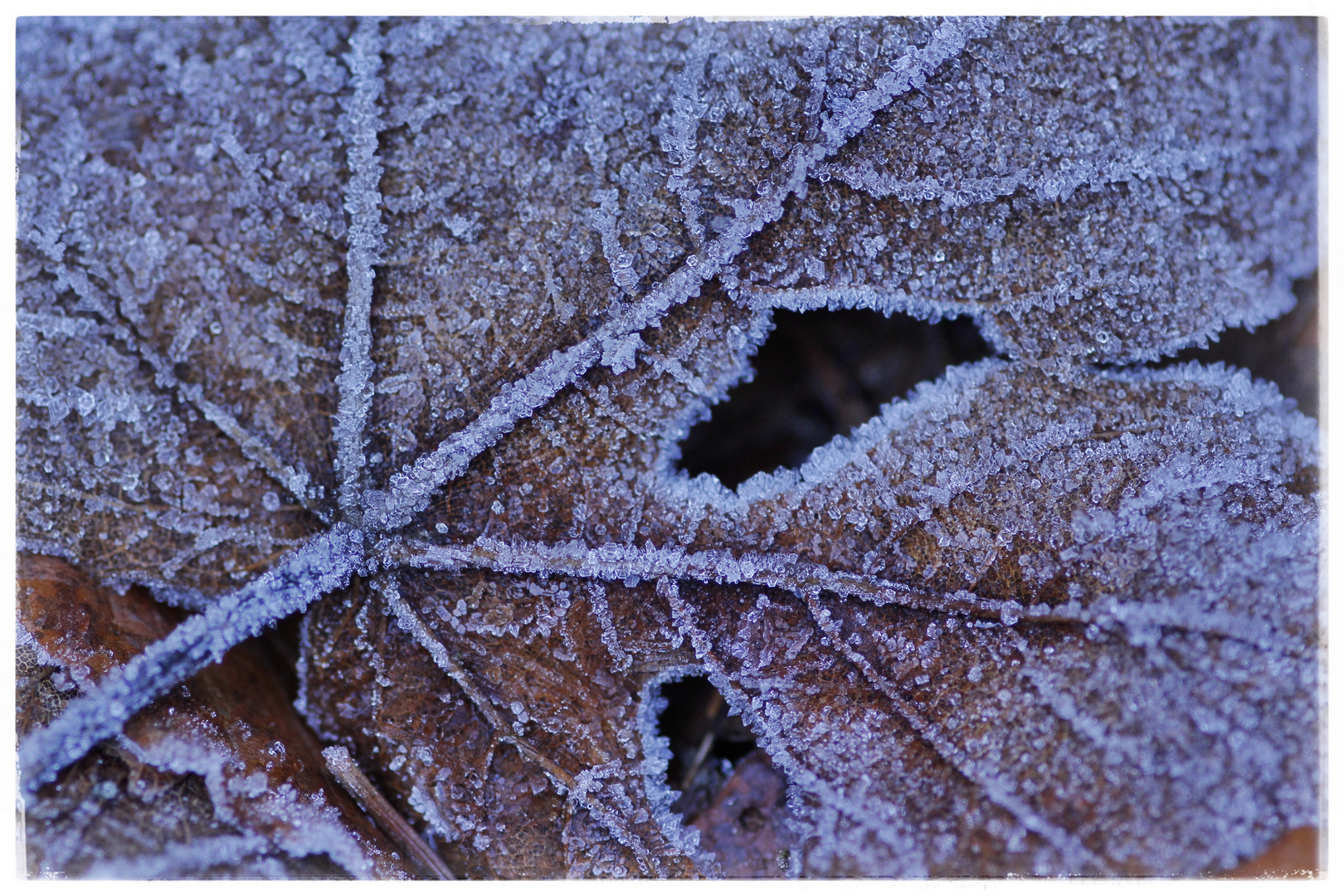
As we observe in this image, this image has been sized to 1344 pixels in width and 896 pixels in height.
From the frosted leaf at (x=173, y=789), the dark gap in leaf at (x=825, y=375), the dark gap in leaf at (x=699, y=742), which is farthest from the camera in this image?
the dark gap in leaf at (x=825, y=375)

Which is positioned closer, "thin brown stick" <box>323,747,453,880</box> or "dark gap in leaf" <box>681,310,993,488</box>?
"thin brown stick" <box>323,747,453,880</box>

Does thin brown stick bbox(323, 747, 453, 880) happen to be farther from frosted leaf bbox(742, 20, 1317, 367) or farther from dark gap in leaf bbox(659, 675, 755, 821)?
frosted leaf bbox(742, 20, 1317, 367)

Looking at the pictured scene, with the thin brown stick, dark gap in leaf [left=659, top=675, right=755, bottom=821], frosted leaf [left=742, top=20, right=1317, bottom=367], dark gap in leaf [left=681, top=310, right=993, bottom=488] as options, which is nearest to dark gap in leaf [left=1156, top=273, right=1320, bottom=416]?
frosted leaf [left=742, top=20, right=1317, bottom=367]

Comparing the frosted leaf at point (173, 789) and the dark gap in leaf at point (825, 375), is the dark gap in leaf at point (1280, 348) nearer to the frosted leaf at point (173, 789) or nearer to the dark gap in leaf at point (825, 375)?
the dark gap in leaf at point (825, 375)

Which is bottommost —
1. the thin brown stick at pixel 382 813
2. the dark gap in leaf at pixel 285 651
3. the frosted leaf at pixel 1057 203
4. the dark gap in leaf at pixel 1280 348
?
the thin brown stick at pixel 382 813

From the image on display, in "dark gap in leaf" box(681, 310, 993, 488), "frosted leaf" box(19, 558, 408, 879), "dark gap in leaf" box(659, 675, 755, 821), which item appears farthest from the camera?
"dark gap in leaf" box(681, 310, 993, 488)

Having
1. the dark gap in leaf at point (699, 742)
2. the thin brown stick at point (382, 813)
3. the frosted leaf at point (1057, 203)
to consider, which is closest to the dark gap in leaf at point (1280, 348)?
the frosted leaf at point (1057, 203)

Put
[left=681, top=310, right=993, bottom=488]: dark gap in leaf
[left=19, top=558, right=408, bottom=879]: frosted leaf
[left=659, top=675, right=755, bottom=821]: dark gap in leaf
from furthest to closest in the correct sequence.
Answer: [left=681, top=310, right=993, bottom=488]: dark gap in leaf → [left=659, top=675, right=755, bottom=821]: dark gap in leaf → [left=19, top=558, right=408, bottom=879]: frosted leaf
